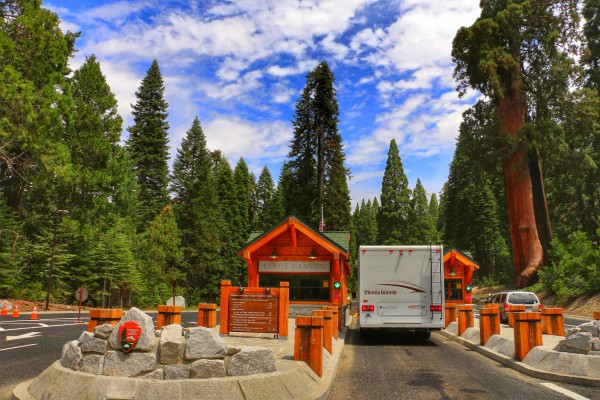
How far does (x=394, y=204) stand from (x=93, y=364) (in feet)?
184

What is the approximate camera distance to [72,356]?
19.9 ft

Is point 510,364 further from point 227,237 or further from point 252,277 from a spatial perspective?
point 227,237

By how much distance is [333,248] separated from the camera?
71.3 ft

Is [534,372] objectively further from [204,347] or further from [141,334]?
[141,334]

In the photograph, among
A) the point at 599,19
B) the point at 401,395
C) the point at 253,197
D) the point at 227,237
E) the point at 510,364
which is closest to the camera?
the point at 401,395

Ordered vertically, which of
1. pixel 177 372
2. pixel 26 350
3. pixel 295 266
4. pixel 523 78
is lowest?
pixel 26 350

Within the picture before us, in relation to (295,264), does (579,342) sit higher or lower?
lower

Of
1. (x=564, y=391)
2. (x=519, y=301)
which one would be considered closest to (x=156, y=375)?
(x=564, y=391)

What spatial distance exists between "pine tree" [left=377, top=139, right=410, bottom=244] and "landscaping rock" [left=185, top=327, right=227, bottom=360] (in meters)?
53.5

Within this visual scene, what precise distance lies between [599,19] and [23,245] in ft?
176

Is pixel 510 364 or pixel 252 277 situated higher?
pixel 252 277

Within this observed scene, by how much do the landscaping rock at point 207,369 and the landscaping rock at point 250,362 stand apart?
12 centimetres

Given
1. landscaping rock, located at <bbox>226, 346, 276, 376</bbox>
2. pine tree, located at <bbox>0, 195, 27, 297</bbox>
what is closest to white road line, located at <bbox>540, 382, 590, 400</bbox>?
landscaping rock, located at <bbox>226, 346, 276, 376</bbox>

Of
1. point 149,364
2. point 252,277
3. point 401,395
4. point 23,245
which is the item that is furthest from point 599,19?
point 23,245
